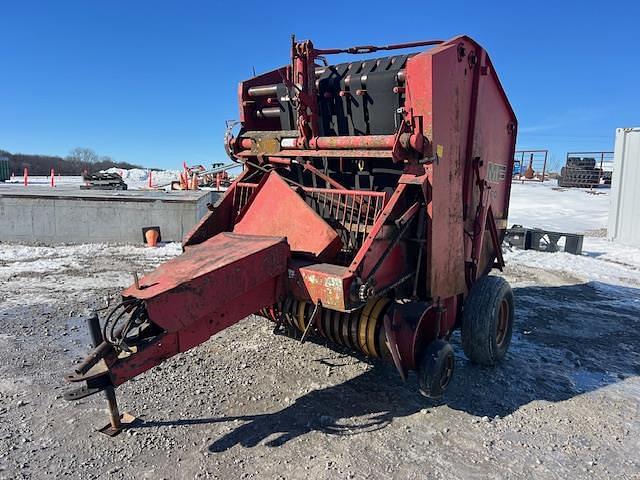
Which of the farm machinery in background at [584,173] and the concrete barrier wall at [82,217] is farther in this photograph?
the farm machinery in background at [584,173]

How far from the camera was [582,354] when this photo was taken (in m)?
4.81

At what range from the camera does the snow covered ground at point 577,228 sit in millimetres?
8917

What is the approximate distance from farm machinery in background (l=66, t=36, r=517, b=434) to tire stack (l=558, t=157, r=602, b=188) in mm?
23916

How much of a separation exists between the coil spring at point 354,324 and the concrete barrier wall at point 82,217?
6804mm

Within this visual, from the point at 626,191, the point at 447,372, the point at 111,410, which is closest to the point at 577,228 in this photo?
the point at 626,191

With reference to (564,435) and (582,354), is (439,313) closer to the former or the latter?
(564,435)

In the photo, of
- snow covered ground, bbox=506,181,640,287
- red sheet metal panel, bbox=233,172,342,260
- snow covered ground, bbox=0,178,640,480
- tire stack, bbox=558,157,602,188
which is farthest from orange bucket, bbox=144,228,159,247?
tire stack, bbox=558,157,602,188

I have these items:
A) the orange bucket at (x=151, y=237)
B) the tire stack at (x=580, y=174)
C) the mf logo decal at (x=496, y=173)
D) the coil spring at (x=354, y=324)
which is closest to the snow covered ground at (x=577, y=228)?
the tire stack at (x=580, y=174)

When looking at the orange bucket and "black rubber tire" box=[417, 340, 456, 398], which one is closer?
"black rubber tire" box=[417, 340, 456, 398]

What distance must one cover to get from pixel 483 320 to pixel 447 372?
0.76 meters

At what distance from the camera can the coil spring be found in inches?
141

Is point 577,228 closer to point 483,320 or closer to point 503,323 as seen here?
point 503,323

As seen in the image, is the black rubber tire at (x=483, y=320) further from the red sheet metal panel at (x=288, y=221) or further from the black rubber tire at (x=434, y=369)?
the red sheet metal panel at (x=288, y=221)

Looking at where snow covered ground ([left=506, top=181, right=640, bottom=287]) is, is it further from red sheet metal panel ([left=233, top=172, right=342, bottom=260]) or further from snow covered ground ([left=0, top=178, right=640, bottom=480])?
red sheet metal panel ([left=233, top=172, right=342, bottom=260])
